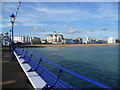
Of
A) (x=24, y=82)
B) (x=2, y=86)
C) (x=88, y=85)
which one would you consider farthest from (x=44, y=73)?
(x=88, y=85)

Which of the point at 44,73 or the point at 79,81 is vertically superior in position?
the point at 44,73

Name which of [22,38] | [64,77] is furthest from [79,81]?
[22,38]

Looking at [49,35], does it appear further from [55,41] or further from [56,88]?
[56,88]

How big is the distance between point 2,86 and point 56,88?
2.49 m

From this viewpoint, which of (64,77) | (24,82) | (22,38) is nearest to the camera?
(24,82)

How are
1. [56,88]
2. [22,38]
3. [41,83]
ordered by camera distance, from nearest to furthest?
1. [56,88]
2. [41,83]
3. [22,38]

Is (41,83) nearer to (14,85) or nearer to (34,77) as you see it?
(34,77)

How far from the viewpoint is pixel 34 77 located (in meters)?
5.78

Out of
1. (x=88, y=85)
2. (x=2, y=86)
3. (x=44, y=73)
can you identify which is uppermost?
(x=44, y=73)

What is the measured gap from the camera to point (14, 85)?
19.1 feet

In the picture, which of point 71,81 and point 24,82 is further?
point 71,81

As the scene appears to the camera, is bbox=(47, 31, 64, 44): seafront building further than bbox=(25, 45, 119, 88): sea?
Yes

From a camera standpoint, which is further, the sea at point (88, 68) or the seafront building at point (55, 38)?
the seafront building at point (55, 38)

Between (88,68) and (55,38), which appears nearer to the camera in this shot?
(88,68)
